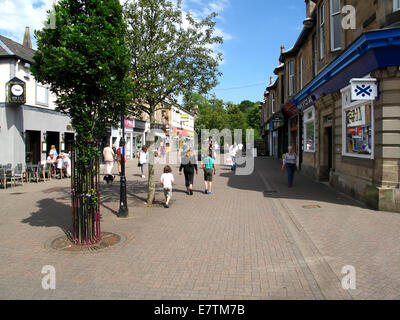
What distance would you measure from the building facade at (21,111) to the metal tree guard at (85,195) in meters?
10.3

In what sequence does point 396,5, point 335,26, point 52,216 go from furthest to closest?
point 335,26, point 52,216, point 396,5

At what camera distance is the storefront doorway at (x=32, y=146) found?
17.6 m

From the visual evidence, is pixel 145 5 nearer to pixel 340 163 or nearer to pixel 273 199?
pixel 273 199

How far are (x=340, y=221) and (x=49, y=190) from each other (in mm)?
10661

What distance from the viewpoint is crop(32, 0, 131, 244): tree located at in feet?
18.0

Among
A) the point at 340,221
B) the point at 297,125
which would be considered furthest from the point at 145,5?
the point at 297,125

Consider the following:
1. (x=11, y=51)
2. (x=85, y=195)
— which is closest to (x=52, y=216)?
(x=85, y=195)

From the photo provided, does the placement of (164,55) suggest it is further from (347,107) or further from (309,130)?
(309,130)

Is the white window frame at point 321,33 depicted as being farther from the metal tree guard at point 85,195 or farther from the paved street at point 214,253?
the metal tree guard at point 85,195

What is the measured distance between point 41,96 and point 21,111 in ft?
6.71

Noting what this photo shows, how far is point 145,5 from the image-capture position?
359 inches

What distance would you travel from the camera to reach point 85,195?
5.93 m

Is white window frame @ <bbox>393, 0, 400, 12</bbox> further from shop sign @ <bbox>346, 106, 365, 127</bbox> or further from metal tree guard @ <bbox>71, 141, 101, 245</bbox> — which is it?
metal tree guard @ <bbox>71, 141, 101, 245</bbox>

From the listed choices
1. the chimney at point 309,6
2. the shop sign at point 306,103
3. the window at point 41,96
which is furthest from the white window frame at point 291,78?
the window at point 41,96
